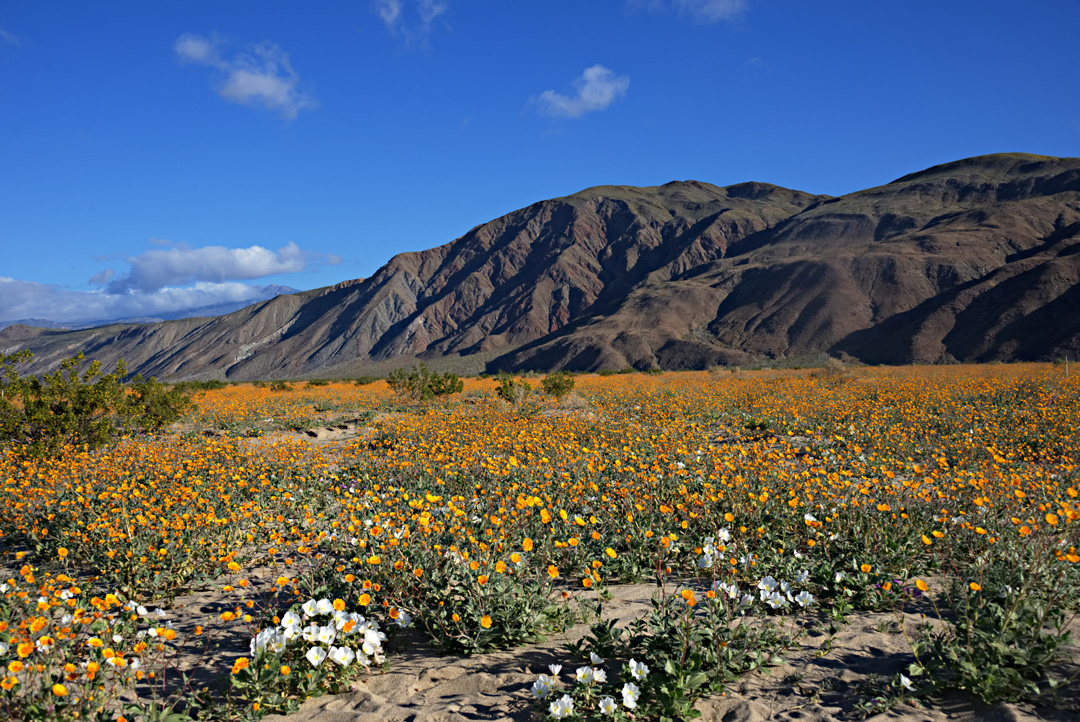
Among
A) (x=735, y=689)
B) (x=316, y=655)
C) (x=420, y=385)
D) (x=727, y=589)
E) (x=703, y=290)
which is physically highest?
(x=703, y=290)

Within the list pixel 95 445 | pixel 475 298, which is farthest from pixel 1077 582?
pixel 475 298

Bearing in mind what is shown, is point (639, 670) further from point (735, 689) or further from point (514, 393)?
point (514, 393)

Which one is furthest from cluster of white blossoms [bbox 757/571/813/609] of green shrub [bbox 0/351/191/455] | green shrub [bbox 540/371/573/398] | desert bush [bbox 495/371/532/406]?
green shrub [bbox 540/371/573/398]

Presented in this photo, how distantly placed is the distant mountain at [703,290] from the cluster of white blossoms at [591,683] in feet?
199

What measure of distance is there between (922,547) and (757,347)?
69604 mm

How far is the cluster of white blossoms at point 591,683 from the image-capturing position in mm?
2455

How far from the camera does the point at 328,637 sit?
2.88 meters

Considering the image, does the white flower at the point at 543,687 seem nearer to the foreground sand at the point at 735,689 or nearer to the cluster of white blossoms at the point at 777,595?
the foreground sand at the point at 735,689

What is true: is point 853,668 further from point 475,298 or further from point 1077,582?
point 475,298

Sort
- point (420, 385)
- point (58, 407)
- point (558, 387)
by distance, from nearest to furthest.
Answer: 1. point (58, 407)
2. point (558, 387)
3. point (420, 385)

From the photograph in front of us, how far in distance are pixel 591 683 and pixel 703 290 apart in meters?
86.5

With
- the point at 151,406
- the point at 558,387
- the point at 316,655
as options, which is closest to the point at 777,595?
the point at 316,655

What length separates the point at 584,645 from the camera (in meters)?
3.32

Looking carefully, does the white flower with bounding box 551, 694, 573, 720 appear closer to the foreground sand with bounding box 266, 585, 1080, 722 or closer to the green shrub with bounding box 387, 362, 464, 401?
the foreground sand with bounding box 266, 585, 1080, 722
